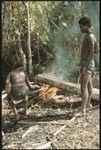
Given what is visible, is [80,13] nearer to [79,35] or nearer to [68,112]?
[79,35]

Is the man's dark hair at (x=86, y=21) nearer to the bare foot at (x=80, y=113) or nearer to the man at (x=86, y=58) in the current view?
the man at (x=86, y=58)

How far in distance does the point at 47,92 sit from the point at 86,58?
2.14m

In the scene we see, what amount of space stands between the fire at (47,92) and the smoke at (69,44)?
3.52 ft

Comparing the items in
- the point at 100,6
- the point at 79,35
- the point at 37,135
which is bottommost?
the point at 37,135

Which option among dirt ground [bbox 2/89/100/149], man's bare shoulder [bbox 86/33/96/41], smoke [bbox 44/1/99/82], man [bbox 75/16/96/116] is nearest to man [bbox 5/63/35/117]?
dirt ground [bbox 2/89/100/149]

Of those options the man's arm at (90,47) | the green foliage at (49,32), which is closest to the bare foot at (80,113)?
the man's arm at (90,47)

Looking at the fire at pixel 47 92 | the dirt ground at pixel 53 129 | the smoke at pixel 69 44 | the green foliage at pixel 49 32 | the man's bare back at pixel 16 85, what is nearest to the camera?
the dirt ground at pixel 53 129

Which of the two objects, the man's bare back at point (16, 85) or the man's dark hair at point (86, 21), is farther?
the man's bare back at point (16, 85)

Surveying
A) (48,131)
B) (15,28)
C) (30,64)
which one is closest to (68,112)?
(48,131)

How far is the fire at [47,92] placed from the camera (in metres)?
8.54

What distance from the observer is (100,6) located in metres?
10.2

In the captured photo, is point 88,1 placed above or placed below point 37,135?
above

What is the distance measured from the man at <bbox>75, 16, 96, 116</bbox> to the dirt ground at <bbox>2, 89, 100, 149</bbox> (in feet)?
1.17

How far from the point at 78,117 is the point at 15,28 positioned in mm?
4003
